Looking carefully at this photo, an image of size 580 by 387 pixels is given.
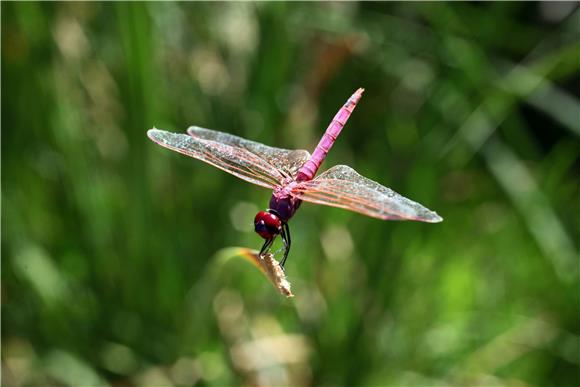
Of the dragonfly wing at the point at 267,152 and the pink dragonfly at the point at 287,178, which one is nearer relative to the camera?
the pink dragonfly at the point at 287,178

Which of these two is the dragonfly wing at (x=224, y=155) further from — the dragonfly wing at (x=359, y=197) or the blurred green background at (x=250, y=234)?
the blurred green background at (x=250, y=234)

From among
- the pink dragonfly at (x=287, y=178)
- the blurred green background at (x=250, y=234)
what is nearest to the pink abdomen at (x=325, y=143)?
the pink dragonfly at (x=287, y=178)

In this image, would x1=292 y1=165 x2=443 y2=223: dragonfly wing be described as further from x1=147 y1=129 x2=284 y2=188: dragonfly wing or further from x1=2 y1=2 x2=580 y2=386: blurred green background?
x1=2 y1=2 x2=580 y2=386: blurred green background

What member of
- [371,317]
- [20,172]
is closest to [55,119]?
[20,172]

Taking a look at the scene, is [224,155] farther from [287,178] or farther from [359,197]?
[359,197]

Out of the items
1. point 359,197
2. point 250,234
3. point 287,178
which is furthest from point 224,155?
point 250,234

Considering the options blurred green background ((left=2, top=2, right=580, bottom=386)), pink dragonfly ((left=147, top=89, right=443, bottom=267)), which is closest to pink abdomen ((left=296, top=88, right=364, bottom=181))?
pink dragonfly ((left=147, top=89, right=443, bottom=267))
